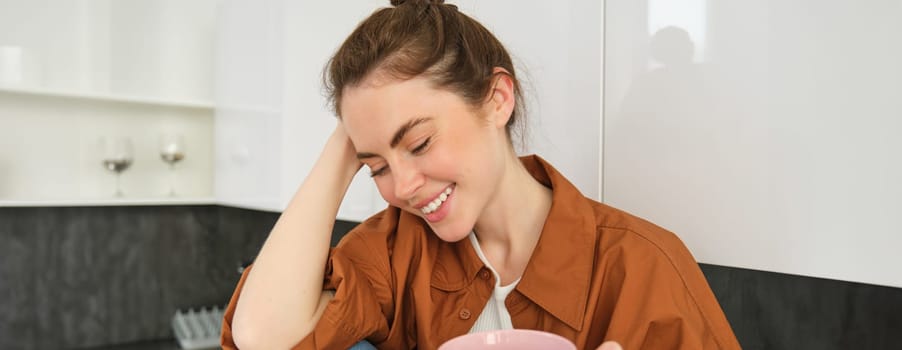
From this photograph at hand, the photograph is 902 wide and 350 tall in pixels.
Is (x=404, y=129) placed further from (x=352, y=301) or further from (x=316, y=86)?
(x=316, y=86)

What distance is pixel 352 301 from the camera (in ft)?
2.94

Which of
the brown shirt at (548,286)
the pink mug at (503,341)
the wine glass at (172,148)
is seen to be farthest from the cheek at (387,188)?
the wine glass at (172,148)

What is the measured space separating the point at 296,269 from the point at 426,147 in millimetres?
282

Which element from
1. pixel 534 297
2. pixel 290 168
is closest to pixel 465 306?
pixel 534 297

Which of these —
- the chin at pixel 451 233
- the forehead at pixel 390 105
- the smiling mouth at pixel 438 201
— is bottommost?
the chin at pixel 451 233

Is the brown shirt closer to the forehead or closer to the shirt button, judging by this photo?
the shirt button

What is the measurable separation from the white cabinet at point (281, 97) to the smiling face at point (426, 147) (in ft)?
1.93

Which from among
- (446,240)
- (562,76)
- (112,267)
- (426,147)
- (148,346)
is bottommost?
(148,346)

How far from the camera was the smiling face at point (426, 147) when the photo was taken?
804 millimetres

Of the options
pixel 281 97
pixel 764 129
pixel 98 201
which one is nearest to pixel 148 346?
pixel 98 201

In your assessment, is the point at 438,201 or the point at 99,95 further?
the point at 99,95

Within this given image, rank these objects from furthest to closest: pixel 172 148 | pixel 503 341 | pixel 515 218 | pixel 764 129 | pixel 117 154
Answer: pixel 172 148 < pixel 117 154 < pixel 515 218 < pixel 764 129 < pixel 503 341

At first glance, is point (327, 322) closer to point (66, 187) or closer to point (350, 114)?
point (350, 114)

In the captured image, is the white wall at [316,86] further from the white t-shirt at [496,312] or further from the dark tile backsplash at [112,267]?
the dark tile backsplash at [112,267]
